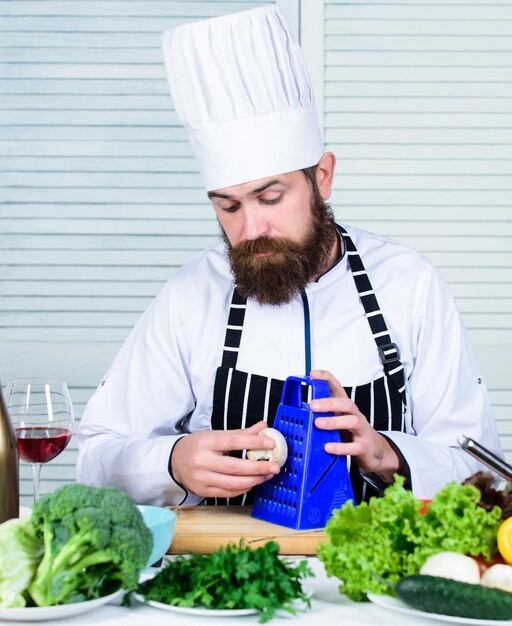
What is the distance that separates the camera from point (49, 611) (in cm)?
124

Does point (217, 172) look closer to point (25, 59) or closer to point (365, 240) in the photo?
point (365, 240)

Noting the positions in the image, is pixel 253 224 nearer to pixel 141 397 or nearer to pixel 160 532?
pixel 141 397

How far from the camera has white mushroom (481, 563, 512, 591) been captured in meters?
1.27

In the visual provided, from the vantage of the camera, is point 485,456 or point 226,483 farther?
point 226,483

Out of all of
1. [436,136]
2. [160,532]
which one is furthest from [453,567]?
[436,136]

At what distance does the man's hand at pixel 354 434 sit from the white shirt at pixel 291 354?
9.4 inches

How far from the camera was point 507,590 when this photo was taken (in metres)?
1.27

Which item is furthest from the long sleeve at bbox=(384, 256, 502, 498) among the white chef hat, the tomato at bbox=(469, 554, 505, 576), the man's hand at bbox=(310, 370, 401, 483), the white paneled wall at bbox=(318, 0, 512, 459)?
the white paneled wall at bbox=(318, 0, 512, 459)

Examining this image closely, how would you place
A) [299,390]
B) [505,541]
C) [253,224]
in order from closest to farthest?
[505,541]
[299,390]
[253,224]

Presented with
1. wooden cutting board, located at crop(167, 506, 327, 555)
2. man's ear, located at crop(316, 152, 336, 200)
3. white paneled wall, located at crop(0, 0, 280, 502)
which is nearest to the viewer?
wooden cutting board, located at crop(167, 506, 327, 555)

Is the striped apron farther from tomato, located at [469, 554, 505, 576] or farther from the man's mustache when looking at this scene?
tomato, located at [469, 554, 505, 576]

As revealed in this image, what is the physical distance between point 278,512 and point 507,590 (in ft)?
1.98

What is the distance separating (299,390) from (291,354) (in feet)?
1.55

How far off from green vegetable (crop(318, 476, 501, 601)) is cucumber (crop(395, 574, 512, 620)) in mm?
83
